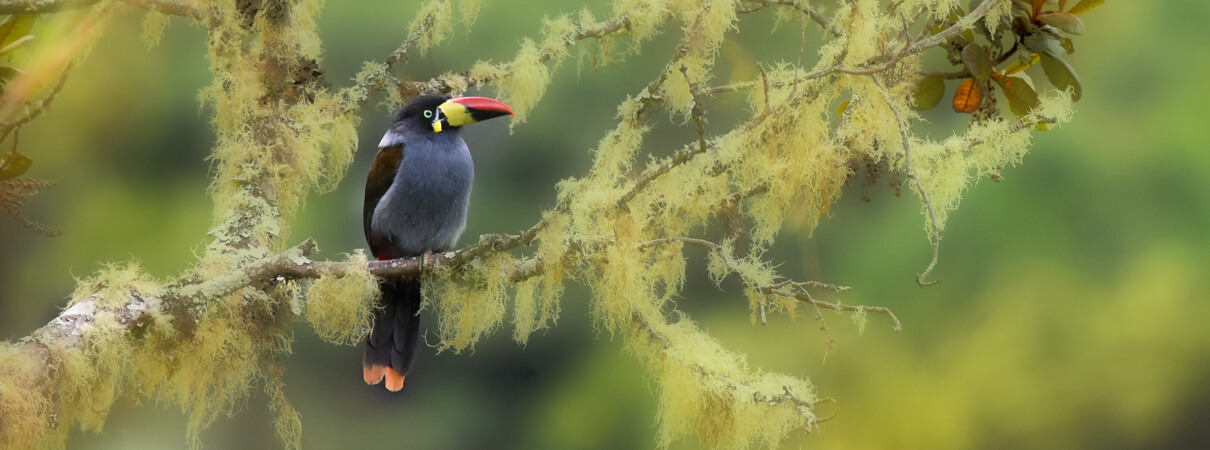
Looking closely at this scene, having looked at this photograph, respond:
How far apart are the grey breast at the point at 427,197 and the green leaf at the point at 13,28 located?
642 millimetres

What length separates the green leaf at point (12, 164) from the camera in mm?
1700

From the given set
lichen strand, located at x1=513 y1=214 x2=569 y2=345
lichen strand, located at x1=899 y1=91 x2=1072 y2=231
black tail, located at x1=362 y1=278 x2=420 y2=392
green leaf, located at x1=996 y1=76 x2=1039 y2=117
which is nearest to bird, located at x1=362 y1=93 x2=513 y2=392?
black tail, located at x1=362 y1=278 x2=420 y2=392

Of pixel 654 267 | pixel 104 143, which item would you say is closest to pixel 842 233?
pixel 654 267

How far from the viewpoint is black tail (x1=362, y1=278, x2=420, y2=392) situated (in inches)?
69.4

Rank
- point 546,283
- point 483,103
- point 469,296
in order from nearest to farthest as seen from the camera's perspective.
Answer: point 546,283 → point 469,296 → point 483,103

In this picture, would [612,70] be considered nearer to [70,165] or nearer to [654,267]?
[654,267]

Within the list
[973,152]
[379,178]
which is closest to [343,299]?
[379,178]

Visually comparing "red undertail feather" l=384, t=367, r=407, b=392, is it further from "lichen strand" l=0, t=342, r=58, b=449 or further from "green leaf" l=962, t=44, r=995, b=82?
"green leaf" l=962, t=44, r=995, b=82

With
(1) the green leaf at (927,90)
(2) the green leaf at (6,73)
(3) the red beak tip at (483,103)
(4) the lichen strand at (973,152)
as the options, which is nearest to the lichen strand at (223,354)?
(3) the red beak tip at (483,103)

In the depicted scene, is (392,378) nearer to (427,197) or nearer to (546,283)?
(427,197)

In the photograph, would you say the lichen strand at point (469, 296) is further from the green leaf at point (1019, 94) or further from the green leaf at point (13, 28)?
the green leaf at point (1019, 94)

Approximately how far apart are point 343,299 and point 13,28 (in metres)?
0.72

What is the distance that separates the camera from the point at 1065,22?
1.72 meters

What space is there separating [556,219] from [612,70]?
41.8 inches
